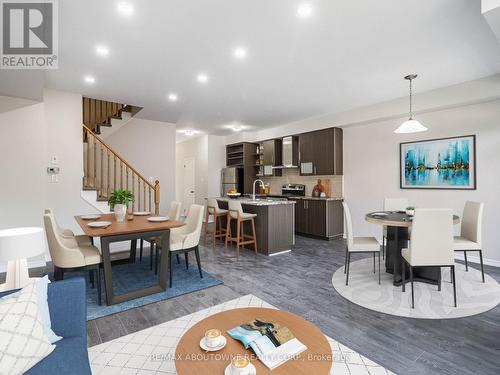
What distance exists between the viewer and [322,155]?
20.7 ft

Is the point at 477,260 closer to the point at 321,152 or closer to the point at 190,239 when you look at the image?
the point at 321,152

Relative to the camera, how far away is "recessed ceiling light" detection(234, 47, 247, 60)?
3.12 metres

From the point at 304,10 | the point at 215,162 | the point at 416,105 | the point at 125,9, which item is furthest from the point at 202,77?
the point at 215,162

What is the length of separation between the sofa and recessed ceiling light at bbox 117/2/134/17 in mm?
2233

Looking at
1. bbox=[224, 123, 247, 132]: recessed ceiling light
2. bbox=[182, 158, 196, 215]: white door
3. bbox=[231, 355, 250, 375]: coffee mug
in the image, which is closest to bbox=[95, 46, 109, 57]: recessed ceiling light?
bbox=[231, 355, 250, 375]: coffee mug

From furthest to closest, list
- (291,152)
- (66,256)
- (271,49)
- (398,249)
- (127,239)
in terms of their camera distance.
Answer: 1. (291,152)
2. (398,249)
3. (271,49)
4. (127,239)
5. (66,256)

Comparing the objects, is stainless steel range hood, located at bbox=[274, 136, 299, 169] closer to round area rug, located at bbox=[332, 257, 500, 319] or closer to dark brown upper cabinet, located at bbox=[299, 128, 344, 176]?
dark brown upper cabinet, located at bbox=[299, 128, 344, 176]

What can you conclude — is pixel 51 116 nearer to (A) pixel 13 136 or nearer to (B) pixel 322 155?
(A) pixel 13 136

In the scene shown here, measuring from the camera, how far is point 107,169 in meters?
5.84

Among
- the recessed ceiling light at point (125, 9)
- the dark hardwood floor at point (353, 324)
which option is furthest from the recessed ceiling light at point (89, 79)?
the dark hardwood floor at point (353, 324)

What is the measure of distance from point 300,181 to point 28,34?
5908mm

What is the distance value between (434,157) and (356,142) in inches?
61.7

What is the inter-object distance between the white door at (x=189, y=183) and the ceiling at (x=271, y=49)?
14.4 ft

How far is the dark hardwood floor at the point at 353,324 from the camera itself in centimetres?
199
